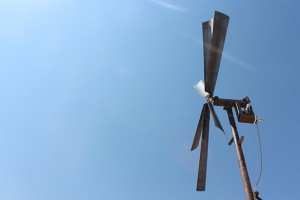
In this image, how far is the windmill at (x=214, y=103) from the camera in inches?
230

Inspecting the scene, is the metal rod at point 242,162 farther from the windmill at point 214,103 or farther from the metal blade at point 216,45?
the metal blade at point 216,45

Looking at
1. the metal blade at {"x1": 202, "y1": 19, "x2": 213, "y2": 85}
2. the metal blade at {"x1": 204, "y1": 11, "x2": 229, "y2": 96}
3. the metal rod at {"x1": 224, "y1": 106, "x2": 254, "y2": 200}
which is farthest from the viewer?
the metal blade at {"x1": 202, "y1": 19, "x2": 213, "y2": 85}

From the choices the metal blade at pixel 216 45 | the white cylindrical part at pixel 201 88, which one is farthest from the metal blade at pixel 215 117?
the metal blade at pixel 216 45

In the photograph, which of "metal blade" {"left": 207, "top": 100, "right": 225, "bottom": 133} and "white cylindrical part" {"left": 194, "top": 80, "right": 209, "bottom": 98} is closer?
"metal blade" {"left": 207, "top": 100, "right": 225, "bottom": 133}

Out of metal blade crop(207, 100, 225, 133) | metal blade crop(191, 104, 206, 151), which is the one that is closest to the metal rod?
metal blade crop(207, 100, 225, 133)

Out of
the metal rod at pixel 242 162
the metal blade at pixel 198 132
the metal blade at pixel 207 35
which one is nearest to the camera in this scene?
the metal rod at pixel 242 162

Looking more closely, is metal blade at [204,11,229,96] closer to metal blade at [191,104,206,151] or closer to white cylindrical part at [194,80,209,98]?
white cylindrical part at [194,80,209,98]

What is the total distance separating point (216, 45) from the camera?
6.15 m

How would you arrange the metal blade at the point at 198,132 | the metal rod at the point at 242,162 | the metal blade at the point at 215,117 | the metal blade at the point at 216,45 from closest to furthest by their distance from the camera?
the metal rod at the point at 242,162 < the metal blade at the point at 216,45 < the metal blade at the point at 215,117 < the metal blade at the point at 198,132

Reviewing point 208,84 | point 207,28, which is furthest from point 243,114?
point 207,28

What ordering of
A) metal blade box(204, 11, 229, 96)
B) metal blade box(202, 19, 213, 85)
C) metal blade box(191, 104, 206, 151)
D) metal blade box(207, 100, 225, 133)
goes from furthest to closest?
metal blade box(191, 104, 206, 151) < metal blade box(207, 100, 225, 133) < metal blade box(202, 19, 213, 85) < metal blade box(204, 11, 229, 96)

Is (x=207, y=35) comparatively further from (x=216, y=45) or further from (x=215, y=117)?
(x=215, y=117)

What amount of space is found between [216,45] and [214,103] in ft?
5.92

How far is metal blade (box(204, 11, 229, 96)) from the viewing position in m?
5.83
